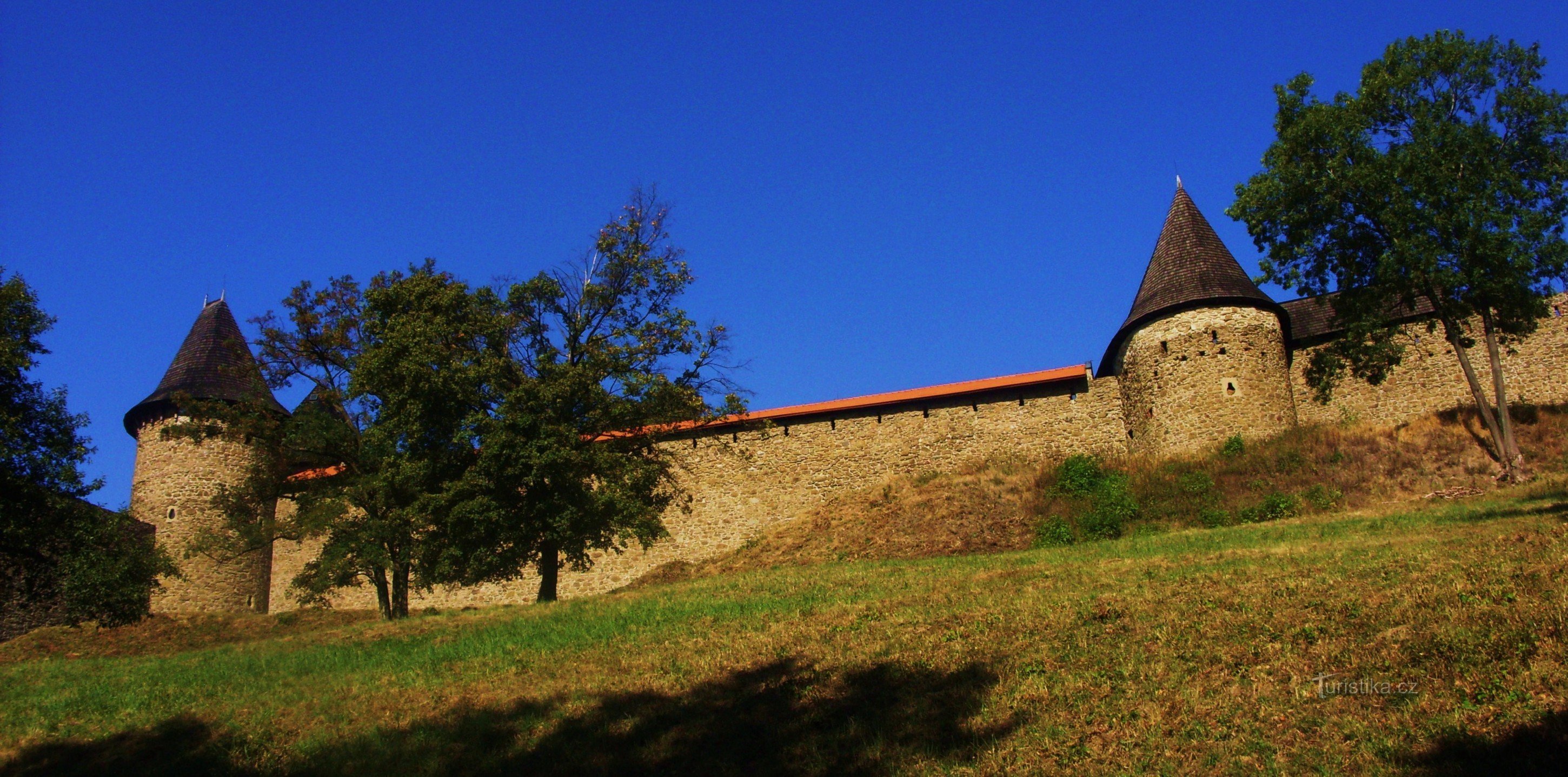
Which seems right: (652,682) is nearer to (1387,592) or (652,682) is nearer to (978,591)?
(978,591)

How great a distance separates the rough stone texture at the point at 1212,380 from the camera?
71.3 feet

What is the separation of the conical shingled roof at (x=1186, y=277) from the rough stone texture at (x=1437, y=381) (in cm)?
239

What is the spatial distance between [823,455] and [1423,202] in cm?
1385

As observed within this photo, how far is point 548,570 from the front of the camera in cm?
1859

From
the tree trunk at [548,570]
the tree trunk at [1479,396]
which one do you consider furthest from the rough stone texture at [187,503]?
the tree trunk at [1479,396]

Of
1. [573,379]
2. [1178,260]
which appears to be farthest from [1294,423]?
[573,379]

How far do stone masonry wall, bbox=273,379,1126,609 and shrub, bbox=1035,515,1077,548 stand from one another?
14.9ft

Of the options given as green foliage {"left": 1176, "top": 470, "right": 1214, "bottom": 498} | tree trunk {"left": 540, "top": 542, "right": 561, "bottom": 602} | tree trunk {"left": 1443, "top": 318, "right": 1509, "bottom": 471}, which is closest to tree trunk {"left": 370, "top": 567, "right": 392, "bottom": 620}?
tree trunk {"left": 540, "top": 542, "right": 561, "bottom": 602}

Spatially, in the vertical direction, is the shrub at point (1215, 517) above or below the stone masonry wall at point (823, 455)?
below

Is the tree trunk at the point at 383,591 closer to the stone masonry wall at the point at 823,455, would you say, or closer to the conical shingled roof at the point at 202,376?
the stone masonry wall at the point at 823,455

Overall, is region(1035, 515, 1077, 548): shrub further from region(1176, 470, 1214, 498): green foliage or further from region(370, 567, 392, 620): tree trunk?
region(370, 567, 392, 620): tree trunk

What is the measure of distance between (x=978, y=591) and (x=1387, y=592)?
423cm

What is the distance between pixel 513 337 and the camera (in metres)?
19.0

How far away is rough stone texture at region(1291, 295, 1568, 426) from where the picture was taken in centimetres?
2209
